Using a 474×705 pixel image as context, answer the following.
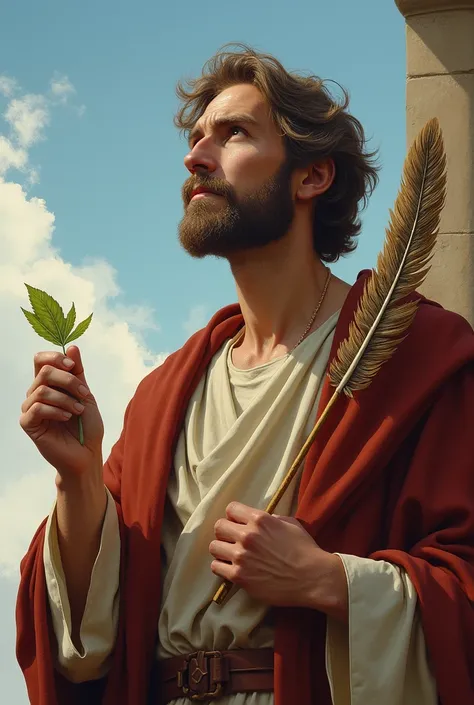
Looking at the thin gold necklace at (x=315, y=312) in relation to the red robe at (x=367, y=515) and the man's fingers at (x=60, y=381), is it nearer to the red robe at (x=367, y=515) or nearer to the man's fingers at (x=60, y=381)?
the red robe at (x=367, y=515)

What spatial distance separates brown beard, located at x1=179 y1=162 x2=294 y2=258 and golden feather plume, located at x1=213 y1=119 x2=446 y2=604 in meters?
0.52

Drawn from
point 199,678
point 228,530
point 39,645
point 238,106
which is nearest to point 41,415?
point 228,530

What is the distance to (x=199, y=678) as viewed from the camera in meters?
4.26

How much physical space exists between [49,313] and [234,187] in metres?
0.87

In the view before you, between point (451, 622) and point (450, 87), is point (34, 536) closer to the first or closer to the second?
point (451, 622)

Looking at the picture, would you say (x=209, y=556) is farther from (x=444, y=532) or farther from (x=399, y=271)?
(x=399, y=271)

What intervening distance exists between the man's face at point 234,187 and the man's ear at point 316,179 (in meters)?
0.10

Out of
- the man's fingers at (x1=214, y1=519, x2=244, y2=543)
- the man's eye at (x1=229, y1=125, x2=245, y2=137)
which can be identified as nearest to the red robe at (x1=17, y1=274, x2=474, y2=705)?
the man's fingers at (x1=214, y1=519, x2=244, y2=543)

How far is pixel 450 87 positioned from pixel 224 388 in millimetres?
1802

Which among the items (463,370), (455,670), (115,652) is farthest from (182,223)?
(455,670)

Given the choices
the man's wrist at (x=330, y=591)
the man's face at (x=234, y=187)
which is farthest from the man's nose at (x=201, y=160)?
the man's wrist at (x=330, y=591)

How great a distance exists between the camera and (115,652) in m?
4.50

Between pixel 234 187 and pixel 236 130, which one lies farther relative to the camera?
pixel 236 130

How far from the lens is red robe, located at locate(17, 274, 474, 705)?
161 inches
